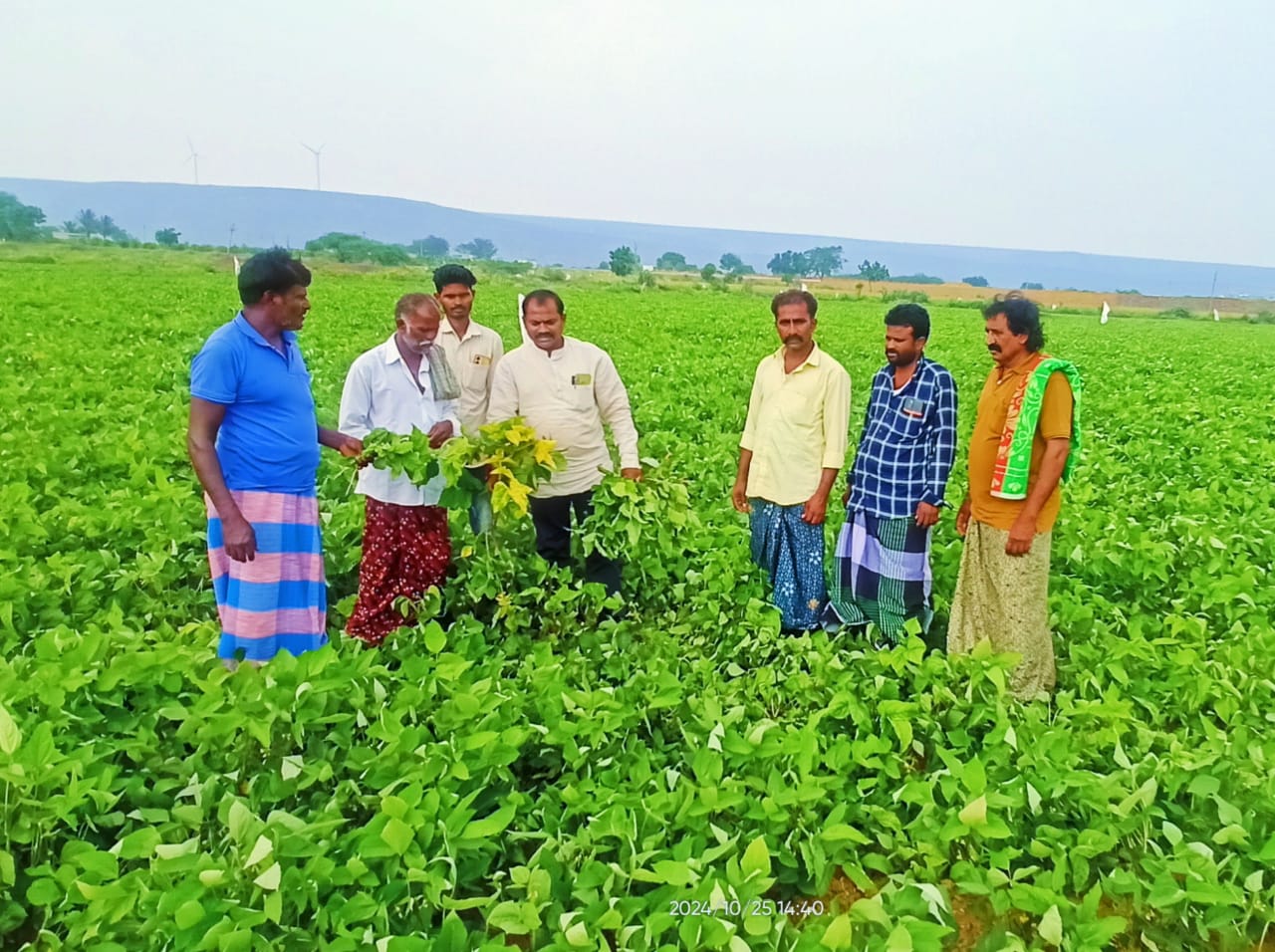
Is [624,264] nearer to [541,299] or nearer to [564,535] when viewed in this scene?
[564,535]

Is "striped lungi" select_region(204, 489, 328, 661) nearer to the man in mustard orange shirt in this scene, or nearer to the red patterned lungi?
the red patterned lungi

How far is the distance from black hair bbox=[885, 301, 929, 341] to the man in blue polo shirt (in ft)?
7.61

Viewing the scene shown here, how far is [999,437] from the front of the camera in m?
3.53

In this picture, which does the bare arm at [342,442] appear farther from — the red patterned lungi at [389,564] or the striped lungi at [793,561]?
the striped lungi at [793,561]

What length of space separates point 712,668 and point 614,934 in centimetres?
163

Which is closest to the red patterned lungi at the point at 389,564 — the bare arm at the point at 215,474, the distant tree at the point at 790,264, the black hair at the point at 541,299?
the bare arm at the point at 215,474

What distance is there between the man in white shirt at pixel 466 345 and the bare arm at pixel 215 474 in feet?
3.67

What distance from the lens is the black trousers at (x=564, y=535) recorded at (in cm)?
416

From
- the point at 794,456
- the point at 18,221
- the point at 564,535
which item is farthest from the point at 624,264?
the point at 794,456

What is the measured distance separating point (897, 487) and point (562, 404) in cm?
151

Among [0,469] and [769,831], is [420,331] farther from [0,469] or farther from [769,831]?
[0,469]

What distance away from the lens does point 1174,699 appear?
3.42m

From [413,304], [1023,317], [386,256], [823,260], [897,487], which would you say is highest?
[823,260]

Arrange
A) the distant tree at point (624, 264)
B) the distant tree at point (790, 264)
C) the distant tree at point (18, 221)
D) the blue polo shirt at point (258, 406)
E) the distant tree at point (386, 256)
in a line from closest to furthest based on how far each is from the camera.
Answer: the blue polo shirt at point (258, 406) → the distant tree at point (386, 256) → the distant tree at point (624, 264) → the distant tree at point (18, 221) → the distant tree at point (790, 264)
